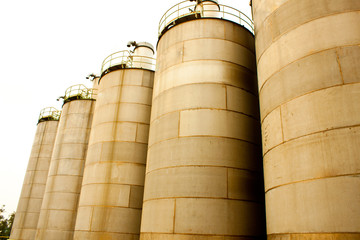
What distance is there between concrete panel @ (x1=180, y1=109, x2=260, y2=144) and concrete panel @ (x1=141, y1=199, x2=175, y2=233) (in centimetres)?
265

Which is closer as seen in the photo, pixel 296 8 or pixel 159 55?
pixel 296 8

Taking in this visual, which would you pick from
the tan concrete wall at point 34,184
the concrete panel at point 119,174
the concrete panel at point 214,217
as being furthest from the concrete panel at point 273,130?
the tan concrete wall at point 34,184

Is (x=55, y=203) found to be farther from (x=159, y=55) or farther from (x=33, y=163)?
(x=159, y=55)

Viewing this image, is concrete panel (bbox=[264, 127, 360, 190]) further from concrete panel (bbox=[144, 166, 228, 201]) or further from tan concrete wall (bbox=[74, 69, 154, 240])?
tan concrete wall (bbox=[74, 69, 154, 240])

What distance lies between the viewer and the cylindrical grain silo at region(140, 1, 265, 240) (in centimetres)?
960

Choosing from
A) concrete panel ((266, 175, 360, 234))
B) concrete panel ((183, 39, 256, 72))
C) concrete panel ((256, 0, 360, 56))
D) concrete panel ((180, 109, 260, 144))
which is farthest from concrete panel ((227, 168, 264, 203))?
concrete panel ((183, 39, 256, 72))

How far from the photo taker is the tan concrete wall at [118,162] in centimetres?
1438

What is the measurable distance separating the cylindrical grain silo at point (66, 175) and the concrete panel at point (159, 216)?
37.2 ft

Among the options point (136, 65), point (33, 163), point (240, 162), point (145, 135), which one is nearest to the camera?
point (240, 162)

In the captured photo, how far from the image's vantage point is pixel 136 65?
19.9 meters

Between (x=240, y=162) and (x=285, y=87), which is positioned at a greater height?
(x=285, y=87)

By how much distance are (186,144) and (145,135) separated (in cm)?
587

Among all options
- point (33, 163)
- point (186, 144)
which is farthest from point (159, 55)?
point (33, 163)

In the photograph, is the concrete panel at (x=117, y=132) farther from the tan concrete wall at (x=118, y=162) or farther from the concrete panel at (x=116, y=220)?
the concrete panel at (x=116, y=220)
